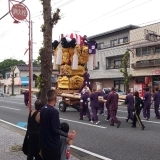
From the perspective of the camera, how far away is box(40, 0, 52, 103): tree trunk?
7.67m

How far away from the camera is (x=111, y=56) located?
128 ft

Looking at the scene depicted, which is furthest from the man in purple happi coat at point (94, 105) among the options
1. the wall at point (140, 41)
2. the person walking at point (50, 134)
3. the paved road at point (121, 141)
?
the wall at point (140, 41)

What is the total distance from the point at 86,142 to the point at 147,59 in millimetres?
25004

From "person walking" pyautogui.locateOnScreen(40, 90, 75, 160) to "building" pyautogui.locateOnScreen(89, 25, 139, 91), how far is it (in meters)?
32.3

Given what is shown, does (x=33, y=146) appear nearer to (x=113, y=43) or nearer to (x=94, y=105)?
(x=94, y=105)

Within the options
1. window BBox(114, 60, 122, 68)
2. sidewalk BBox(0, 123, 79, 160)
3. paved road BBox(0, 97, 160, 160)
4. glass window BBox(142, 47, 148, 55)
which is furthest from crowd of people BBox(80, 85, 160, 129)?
window BBox(114, 60, 122, 68)

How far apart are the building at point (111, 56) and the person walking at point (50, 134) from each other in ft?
106

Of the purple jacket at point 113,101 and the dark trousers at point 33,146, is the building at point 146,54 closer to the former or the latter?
the purple jacket at point 113,101

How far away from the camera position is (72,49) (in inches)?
696

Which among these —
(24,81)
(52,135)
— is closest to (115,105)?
(52,135)

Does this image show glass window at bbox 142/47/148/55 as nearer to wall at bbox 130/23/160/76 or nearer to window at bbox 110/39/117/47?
wall at bbox 130/23/160/76

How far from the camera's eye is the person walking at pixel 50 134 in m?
4.25

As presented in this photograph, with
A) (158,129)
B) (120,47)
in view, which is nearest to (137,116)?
(158,129)

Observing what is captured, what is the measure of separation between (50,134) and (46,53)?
3.79 metres
